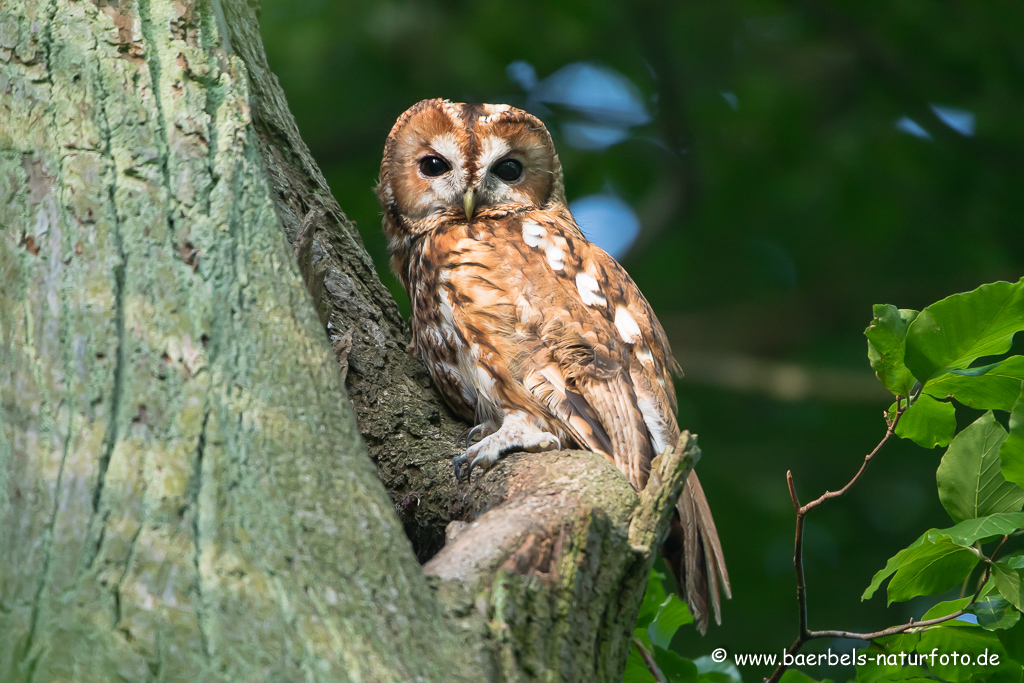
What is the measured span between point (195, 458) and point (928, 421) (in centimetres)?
141

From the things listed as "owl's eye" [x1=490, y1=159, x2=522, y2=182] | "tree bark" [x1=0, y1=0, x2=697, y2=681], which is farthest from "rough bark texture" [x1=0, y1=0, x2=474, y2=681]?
"owl's eye" [x1=490, y1=159, x2=522, y2=182]

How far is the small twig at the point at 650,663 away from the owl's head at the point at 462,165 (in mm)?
1572

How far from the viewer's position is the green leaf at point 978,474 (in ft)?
5.42

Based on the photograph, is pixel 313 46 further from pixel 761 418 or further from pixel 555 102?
pixel 761 418

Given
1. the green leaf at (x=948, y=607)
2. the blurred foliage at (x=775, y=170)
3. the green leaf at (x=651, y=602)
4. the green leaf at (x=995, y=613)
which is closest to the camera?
the green leaf at (x=995, y=613)

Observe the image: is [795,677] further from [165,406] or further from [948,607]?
[165,406]

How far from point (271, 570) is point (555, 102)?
5.43 meters

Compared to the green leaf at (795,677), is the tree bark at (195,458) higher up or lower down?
higher up

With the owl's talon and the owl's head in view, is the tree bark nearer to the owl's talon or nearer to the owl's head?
the owl's talon

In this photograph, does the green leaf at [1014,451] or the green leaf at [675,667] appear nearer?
the green leaf at [1014,451]

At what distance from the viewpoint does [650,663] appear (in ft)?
6.02

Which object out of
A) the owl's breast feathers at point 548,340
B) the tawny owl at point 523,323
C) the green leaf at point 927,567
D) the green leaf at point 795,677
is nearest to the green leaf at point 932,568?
the green leaf at point 927,567

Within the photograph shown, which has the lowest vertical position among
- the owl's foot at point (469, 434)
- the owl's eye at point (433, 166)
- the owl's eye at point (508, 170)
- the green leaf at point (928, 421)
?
the green leaf at point (928, 421)

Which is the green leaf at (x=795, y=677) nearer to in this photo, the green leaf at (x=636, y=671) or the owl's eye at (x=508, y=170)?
the green leaf at (x=636, y=671)
